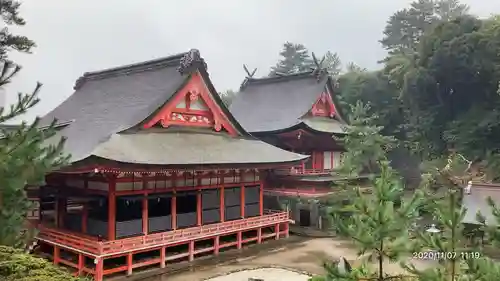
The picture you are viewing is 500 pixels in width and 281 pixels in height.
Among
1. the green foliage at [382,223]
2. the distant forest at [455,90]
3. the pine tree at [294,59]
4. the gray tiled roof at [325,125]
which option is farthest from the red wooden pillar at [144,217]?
the pine tree at [294,59]

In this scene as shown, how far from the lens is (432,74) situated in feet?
103

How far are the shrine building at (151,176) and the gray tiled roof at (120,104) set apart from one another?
62mm

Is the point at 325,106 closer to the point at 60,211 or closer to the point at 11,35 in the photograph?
the point at 60,211

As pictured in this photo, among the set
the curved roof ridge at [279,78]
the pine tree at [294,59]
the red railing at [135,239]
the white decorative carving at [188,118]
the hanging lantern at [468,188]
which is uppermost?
the pine tree at [294,59]

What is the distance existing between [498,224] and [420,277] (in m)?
1.28

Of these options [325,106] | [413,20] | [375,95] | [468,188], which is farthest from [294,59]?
[468,188]

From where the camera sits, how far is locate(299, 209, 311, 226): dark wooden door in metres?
23.2

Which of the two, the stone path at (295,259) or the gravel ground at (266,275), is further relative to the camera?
the stone path at (295,259)

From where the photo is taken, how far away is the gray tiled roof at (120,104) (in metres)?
15.4

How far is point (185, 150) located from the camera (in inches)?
627

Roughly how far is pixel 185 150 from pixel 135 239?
139 inches

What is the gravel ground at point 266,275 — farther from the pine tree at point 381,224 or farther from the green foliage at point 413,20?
the green foliage at point 413,20

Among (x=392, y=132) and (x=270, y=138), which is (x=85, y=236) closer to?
(x=270, y=138)

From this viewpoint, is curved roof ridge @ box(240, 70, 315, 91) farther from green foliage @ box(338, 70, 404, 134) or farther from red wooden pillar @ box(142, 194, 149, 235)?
red wooden pillar @ box(142, 194, 149, 235)
